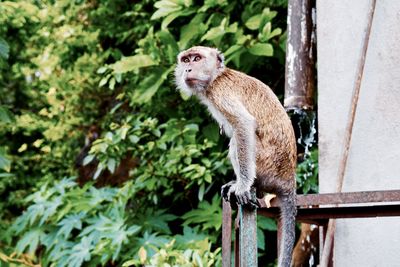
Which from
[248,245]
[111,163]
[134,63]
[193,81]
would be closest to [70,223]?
[111,163]

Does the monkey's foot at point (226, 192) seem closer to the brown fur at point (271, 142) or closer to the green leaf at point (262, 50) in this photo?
the brown fur at point (271, 142)

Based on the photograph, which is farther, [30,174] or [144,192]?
[30,174]

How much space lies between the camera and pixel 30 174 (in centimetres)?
823

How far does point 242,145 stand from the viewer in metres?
3.35

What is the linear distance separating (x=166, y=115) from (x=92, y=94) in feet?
5.44

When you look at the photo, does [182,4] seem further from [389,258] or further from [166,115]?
[389,258]

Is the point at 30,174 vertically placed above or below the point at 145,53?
below

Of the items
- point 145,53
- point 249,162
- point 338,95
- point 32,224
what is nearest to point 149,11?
point 145,53

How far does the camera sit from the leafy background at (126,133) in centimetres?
552

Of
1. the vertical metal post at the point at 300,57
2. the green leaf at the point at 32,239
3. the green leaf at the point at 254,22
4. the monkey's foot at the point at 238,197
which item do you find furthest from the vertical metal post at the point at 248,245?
the green leaf at the point at 32,239

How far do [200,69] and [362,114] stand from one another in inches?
40.1

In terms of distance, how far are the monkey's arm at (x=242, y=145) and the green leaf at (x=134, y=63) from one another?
2.36 metres

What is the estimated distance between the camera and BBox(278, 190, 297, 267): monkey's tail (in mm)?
3104

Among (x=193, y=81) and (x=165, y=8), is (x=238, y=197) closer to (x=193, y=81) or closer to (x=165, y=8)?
(x=193, y=81)
